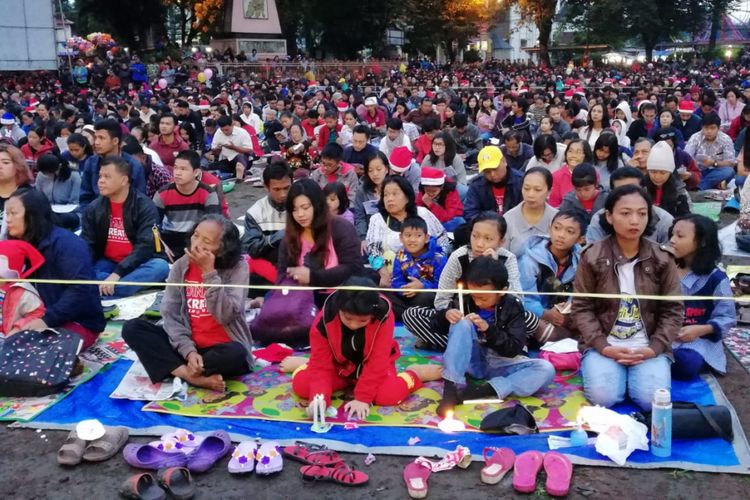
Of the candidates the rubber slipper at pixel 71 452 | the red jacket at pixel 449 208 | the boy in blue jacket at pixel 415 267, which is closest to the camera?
the rubber slipper at pixel 71 452

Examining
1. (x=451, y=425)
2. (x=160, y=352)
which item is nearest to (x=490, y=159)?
(x=451, y=425)

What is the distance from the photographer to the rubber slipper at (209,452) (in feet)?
11.6

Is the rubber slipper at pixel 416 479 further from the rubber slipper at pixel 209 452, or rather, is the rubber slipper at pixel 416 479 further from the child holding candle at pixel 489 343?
the rubber slipper at pixel 209 452

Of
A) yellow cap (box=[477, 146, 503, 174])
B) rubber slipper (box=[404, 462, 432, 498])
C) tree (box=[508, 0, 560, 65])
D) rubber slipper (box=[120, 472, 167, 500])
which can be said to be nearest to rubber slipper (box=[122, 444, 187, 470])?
rubber slipper (box=[120, 472, 167, 500])

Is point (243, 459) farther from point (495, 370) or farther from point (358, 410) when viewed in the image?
point (495, 370)

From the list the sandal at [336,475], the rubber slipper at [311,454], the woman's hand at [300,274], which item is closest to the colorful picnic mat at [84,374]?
the woman's hand at [300,274]

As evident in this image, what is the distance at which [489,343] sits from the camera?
13.9 ft

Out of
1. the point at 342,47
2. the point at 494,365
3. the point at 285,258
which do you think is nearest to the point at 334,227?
the point at 285,258

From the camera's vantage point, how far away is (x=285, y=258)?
5.12 m

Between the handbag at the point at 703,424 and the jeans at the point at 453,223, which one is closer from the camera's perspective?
the handbag at the point at 703,424

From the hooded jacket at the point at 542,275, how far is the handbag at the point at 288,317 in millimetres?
1460

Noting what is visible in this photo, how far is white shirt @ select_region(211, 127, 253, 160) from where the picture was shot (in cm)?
1191

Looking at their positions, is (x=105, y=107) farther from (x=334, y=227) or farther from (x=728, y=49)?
(x=728, y=49)

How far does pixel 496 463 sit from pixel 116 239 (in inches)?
154
